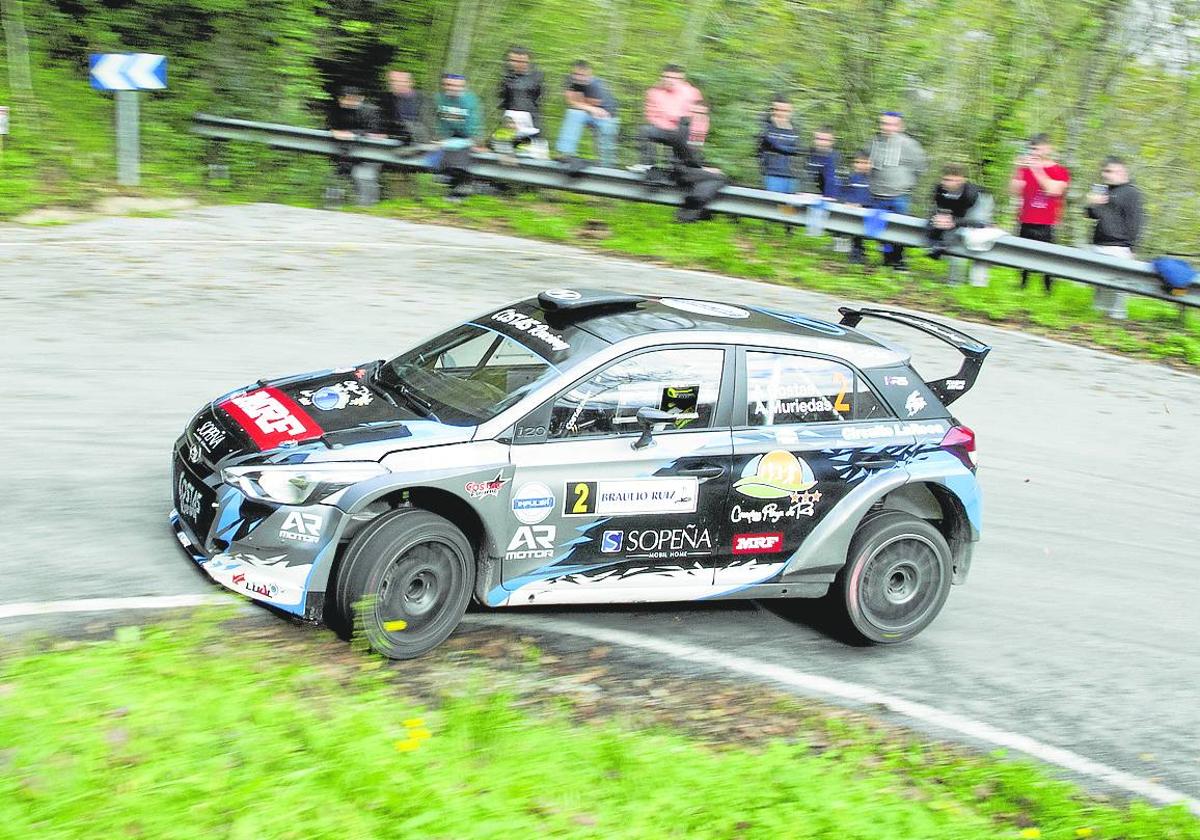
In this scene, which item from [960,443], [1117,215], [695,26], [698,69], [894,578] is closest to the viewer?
[894,578]

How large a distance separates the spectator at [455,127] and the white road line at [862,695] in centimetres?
1012

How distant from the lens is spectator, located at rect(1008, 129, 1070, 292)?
14383mm

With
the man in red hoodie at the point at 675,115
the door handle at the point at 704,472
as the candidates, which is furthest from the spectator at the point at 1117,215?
the door handle at the point at 704,472

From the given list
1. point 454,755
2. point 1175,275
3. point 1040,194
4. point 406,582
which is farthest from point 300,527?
point 1040,194

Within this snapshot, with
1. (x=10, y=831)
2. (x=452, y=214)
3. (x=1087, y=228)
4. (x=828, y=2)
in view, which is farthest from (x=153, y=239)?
(x=1087, y=228)

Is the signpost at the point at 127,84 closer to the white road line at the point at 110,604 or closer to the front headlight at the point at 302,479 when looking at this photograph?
the white road line at the point at 110,604

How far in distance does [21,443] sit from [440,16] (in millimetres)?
12711

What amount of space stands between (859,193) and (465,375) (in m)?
9.26

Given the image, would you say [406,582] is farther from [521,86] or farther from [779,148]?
[521,86]

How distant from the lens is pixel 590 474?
21.0 feet

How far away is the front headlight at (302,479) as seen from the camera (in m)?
5.93

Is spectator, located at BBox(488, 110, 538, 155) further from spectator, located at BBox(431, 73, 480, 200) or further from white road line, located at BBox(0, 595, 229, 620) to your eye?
white road line, located at BBox(0, 595, 229, 620)

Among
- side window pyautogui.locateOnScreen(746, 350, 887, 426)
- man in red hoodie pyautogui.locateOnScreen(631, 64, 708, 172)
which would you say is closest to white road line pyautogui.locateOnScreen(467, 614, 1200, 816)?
side window pyautogui.locateOnScreen(746, 350, 887, 426)

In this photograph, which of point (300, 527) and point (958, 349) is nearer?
point (300, 527)
